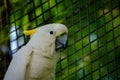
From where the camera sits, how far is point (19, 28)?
139cm

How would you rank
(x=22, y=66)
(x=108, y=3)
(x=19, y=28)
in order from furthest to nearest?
1. (x=108, y=3)
2. (x=19, y=28)
3. (x=22, y=66)

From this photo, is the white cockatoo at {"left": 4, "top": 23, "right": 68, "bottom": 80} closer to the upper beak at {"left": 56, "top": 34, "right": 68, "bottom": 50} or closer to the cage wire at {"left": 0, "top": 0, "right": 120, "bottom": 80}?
the upper beak at {"left": 56, "top": 34, "right": 68, "bottom": 50}

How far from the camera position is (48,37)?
1229mm

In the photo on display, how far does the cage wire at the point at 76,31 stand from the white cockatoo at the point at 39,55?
0.44 feet

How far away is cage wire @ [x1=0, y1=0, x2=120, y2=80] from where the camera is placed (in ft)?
4.54

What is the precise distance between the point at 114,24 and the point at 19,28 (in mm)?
477

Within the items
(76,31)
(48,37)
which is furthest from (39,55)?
(76,31)

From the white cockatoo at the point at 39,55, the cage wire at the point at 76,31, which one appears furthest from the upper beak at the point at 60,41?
the cage wire at the point at 76,31

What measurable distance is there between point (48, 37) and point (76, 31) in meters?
0.24

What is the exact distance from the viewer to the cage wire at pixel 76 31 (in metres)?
1.38

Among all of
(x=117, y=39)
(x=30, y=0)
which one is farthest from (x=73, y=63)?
(x=30, y=0)

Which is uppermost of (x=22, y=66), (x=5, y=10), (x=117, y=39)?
(x=5, y=10)

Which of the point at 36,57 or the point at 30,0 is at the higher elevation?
the point at 30,0

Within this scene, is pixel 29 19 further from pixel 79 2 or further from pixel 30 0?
pixel 79 2
